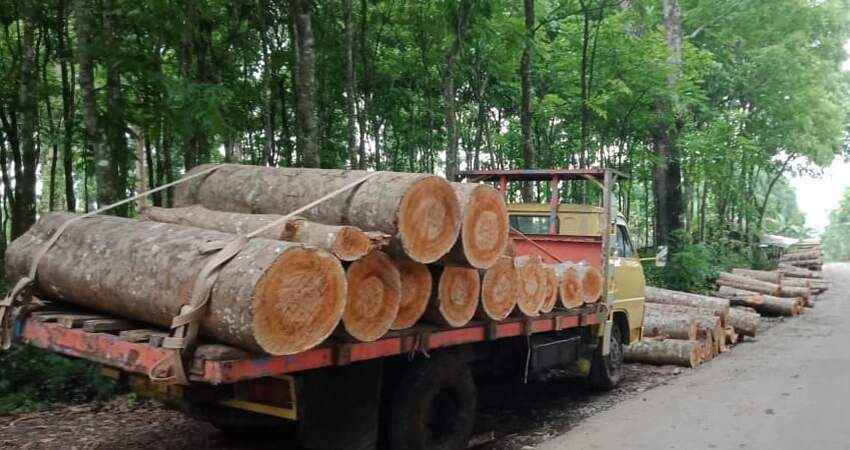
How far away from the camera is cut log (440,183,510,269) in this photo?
15.9 ft

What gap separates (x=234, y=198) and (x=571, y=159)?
1604 cm

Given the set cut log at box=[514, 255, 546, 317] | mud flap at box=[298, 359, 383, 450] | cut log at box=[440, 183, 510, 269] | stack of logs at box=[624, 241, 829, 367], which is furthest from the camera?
stack of logs at box=[624, 241, 829, 367]

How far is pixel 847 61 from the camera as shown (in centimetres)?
2864

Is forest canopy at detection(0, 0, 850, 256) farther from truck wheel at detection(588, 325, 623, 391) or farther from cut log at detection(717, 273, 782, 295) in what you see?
truck wheel at detection(588, 325, 623, 391)

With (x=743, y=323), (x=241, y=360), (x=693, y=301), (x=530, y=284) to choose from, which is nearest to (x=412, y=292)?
(x=241, y=360)

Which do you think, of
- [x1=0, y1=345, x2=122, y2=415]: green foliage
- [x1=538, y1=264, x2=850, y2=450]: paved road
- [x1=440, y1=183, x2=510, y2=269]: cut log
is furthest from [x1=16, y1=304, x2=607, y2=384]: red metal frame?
[x1=0, y1=345, x2=122, y2=415]: green foliage

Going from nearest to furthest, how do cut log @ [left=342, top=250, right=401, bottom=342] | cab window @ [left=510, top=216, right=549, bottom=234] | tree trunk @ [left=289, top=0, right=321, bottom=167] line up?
1. cut log @ [left=342, top=250, right=401, bottom=342]
2. cab window @ [left=510, top=216, right=549, bottom=234]
3. tree trunk @ [left=289, top=0, right=321, bottom=167]

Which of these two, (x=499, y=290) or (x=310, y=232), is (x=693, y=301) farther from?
(x=310, y=232)

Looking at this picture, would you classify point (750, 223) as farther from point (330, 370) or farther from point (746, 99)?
point (330, 370)

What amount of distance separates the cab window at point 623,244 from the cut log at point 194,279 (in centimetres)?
505

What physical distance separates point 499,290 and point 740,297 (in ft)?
39.3

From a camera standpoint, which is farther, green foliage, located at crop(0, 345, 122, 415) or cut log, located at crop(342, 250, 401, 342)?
green foliage, located at crop(0, 345, 122, 415)

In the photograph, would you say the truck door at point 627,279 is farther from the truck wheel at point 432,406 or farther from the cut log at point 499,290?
the truck wheel at point 432,406

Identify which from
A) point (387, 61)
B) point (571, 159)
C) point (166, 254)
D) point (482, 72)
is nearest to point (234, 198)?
point (166, 254)
